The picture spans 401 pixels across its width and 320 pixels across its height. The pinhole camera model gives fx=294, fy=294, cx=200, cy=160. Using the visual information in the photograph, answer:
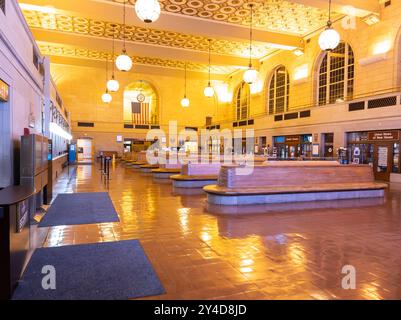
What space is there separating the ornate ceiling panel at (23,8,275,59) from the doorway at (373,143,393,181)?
26.6 ft

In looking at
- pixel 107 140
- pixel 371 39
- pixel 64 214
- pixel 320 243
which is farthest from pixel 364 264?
pixel 107 140

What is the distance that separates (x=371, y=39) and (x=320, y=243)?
12219 mm

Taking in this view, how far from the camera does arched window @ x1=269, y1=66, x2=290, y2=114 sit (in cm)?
1838

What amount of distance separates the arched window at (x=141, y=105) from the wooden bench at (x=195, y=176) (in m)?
18.4

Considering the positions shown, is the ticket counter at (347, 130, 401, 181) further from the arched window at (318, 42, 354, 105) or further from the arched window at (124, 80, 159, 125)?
the arched window at (124, 80, 159, 125)

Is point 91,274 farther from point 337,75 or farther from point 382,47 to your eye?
point 337,75

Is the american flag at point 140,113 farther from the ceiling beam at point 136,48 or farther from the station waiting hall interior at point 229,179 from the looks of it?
the ceiling beam at point 136,48

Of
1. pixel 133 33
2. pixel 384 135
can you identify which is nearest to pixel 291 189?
pixel 384 135

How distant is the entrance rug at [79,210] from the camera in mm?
4660

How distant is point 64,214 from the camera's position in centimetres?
513

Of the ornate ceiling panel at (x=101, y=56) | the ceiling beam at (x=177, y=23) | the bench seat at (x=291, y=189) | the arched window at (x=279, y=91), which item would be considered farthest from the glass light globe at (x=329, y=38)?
the ornate ceiling panel at (x=101, y=56)

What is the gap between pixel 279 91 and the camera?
19.0m

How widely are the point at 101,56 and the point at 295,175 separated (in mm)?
18180

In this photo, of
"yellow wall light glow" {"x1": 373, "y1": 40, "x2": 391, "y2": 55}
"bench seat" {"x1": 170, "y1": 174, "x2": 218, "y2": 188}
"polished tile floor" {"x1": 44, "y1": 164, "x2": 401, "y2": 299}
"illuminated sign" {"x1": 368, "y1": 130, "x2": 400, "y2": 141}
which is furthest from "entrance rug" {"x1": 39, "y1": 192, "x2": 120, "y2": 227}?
"yellow wall light glow" {"x1": 373, "y1": 40, "x2": 391, "y2": 55}
